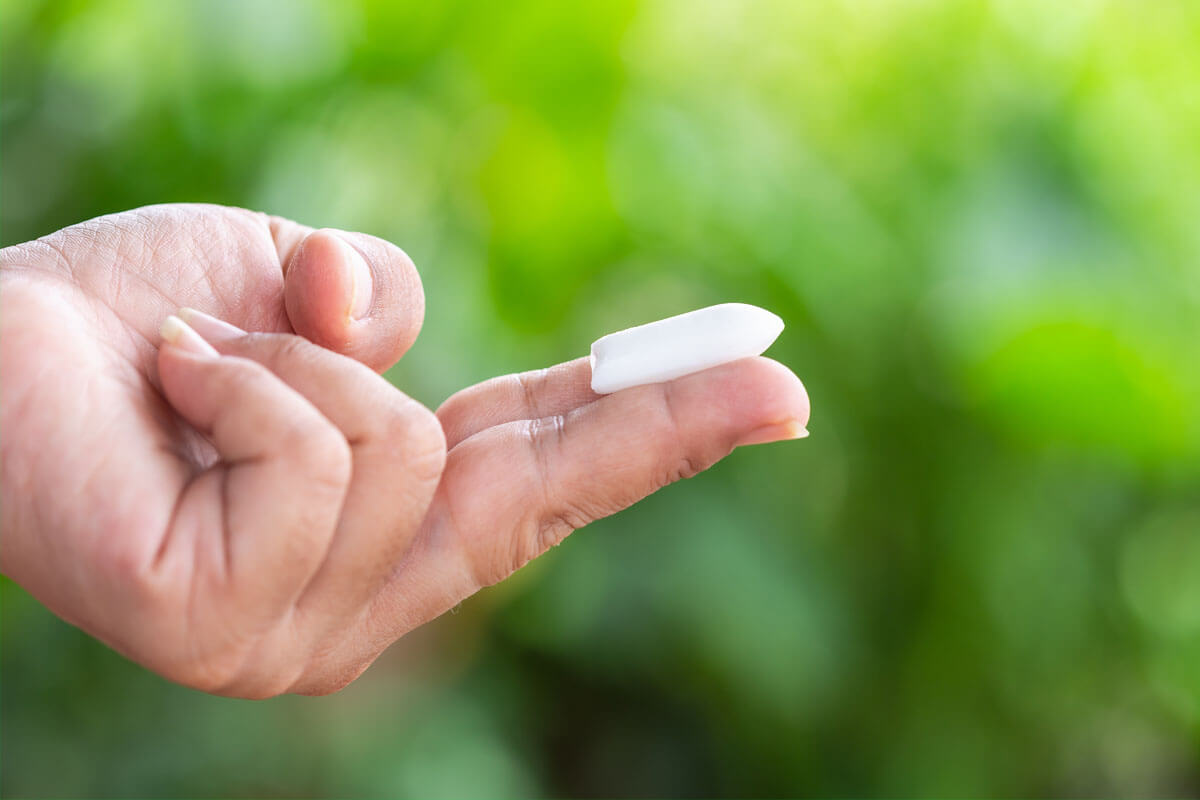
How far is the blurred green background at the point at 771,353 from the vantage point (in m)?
1.53

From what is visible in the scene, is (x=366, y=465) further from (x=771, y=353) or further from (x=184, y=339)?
(x=771, y=353)

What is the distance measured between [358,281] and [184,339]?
0.54 feet

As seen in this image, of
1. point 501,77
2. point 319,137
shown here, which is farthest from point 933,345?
point 319,137

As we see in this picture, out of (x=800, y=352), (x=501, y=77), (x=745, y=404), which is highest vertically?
(x=501, y=77)

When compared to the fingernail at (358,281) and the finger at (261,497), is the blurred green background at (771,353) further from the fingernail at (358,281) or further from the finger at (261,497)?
the finger at (261,497)

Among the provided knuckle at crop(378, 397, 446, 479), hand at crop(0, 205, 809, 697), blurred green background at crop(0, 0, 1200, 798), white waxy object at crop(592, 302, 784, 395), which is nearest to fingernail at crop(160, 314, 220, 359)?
hand at crop(0, 205, 809, 697)

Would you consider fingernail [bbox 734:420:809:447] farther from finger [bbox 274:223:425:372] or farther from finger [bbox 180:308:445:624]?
finger [bbox 274:223:425:372]

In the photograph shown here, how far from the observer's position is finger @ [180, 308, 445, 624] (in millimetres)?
619

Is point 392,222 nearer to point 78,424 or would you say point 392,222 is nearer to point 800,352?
point 800,352

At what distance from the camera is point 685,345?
717mm

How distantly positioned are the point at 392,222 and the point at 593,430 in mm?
1036

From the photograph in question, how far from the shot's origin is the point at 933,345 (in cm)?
168

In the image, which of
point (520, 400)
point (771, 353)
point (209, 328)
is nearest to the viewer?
point (209, 328)

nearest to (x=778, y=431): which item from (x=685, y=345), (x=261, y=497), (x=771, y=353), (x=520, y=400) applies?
(x=685, y=345)
